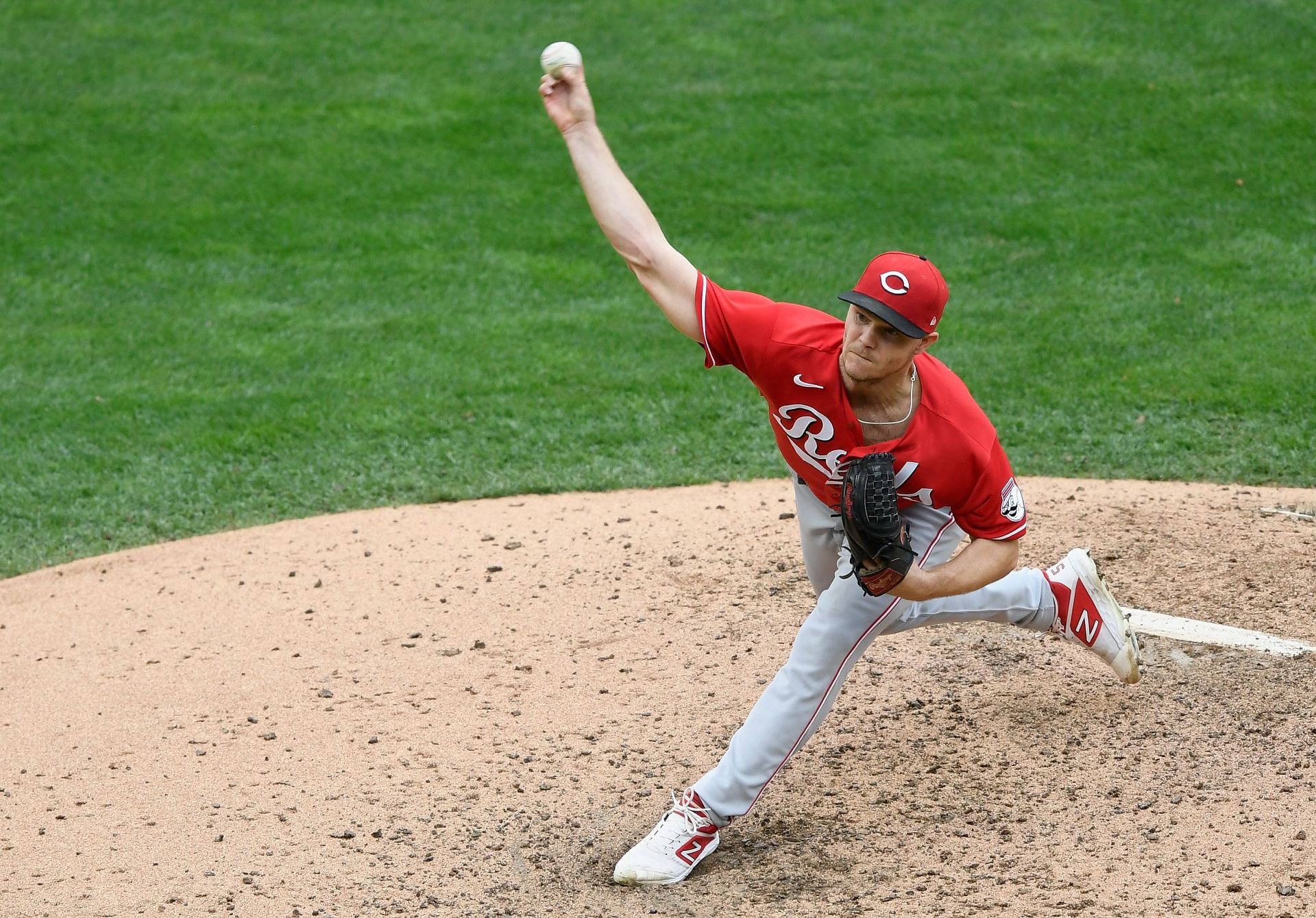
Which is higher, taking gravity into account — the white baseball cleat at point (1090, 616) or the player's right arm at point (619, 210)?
the player's right arm at point (619, 210)

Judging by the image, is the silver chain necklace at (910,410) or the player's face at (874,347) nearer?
the player's face at (874,347)

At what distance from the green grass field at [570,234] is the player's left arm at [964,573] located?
10.9 ft

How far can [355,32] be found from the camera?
13.3 metres

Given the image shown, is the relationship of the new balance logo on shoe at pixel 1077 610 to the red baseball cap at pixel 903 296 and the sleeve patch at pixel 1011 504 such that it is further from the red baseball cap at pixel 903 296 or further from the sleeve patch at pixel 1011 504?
the red baseball cap at pixel 903 296

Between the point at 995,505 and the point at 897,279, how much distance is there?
63 centimetres

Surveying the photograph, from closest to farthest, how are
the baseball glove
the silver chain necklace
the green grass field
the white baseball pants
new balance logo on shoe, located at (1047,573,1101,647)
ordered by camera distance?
1. the baseball glove
2. the silver chain necklace
3. the white baseball pants
4. new balance logo on shoe, located at (1047,573,1101,647)
5. the green grass field

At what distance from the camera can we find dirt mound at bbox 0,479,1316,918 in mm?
3645

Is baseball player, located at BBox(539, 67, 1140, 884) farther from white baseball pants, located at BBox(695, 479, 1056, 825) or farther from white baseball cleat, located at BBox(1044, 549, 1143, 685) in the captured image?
white baseball cleat, located at BBox(1044, 549, 1143, 685)

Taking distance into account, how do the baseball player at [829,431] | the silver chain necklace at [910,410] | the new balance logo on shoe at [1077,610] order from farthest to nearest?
1. the new balance logo on shoe at [1077,610]
2. the silver chain necklace at [910,410]
3. the baseball player at [829,431]

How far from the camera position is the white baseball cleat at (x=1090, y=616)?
4332 millimetres

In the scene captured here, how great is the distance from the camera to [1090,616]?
434cm

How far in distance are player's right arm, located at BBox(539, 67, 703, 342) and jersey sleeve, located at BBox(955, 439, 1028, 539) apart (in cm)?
81

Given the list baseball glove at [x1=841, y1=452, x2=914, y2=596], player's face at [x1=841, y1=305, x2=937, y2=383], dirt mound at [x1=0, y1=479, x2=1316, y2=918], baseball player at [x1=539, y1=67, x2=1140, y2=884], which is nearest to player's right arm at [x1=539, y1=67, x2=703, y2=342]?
baseball player at [x1=539, y1=67, x2=1140, y2=884]

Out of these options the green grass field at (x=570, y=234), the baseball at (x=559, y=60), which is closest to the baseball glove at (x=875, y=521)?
the baseball at (x=559, y=60)
